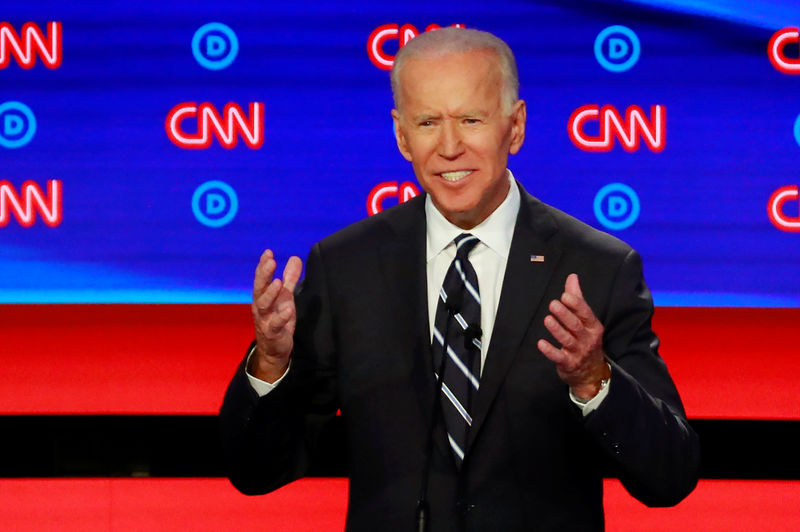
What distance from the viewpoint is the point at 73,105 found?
2.66 meters

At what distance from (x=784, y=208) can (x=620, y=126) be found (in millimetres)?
409

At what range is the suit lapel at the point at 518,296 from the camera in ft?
4.91

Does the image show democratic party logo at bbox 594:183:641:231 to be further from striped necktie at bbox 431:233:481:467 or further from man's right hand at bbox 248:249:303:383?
man's right hand at bbox 248:249:303:383

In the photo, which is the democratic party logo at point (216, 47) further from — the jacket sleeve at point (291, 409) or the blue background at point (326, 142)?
the jacket sleeve at point (291, 409)

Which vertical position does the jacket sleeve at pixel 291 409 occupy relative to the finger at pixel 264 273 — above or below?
below

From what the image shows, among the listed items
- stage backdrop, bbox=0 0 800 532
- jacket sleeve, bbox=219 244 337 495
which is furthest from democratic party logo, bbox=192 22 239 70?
jacket sleeve, bbox=219 244 337 495

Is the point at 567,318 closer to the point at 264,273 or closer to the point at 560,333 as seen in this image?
the point at 560,333

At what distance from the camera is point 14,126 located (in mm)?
2654

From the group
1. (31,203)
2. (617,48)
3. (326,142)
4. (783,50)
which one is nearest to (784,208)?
(783,50)

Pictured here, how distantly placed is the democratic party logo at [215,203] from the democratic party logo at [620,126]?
31.2 inches

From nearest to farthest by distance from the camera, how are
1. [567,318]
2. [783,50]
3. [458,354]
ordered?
1. [567,318]
2. [458,354]
3. [783,50]

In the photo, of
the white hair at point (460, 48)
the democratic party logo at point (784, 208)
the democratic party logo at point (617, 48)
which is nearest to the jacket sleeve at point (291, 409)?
the white hair at point (460, 48)

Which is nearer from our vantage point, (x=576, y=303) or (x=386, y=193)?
(x=576, y=303)

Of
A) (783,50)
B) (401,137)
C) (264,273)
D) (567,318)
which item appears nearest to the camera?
(567,318)
